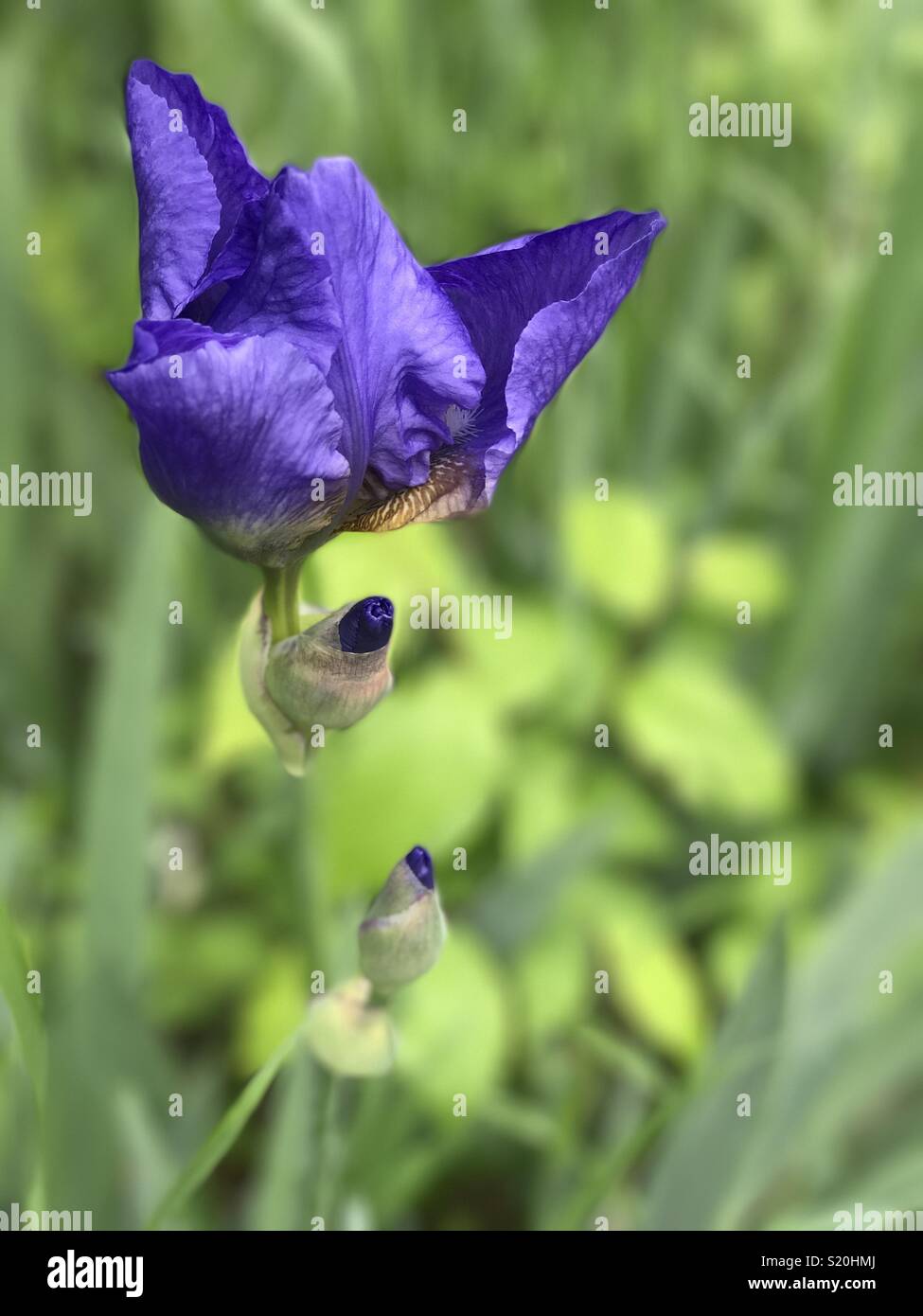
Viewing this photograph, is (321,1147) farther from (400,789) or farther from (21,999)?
(400,789)

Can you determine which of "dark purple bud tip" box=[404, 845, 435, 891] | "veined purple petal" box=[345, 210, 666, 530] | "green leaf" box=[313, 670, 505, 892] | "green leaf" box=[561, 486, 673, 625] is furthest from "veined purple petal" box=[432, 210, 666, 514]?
"green leaf" box=[561, 486, 673, 625]

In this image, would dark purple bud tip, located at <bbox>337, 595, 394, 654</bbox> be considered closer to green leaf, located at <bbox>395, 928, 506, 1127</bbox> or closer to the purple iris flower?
the purple iris flower

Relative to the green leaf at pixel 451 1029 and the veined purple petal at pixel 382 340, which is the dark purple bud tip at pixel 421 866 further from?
the green leaf at pixel 451 1029

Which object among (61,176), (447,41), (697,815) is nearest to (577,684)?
(697,815)

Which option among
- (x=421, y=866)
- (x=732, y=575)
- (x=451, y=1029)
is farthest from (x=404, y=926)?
(x=732, y=575)

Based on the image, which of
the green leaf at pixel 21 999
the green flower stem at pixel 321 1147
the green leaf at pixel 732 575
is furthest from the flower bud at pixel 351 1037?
the green leaf at pixel 732 575
